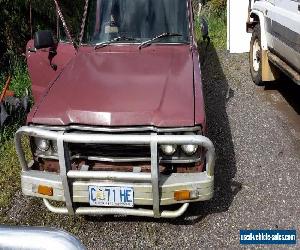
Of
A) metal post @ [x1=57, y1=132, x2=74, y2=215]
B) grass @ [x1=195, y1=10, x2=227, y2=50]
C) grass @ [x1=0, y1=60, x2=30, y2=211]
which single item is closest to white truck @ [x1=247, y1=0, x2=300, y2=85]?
grass @ [x1=195, y1=10, x2=227, y2=50]

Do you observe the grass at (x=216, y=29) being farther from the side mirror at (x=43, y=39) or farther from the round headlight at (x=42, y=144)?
the round headlight at (x=42, y=144)

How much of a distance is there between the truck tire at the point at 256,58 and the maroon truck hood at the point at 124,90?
301 cm

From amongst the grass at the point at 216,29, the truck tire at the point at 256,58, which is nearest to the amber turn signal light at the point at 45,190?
the truck tire at the point at 256,58

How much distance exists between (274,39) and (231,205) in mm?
3148

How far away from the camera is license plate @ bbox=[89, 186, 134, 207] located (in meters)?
3.02

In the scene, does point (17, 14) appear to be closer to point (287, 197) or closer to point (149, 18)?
point (149, 18)

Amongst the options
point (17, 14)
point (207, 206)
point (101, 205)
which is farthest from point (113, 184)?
point (17, 14)

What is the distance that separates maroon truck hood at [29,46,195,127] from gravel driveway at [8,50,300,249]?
1.08 m

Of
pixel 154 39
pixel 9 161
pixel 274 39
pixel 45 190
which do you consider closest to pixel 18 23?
pixel 9 161

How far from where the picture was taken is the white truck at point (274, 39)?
499 centimetres

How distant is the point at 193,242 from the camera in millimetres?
3365

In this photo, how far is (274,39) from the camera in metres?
5.90

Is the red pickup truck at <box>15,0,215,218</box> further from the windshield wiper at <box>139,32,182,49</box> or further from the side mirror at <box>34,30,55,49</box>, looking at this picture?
the side mirror at <box>34,30,55,49</box>

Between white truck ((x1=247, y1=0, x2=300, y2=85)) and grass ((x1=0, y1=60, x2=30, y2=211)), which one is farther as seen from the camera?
white truck ((x1=247, y1=0, x2=300, y2=85))
